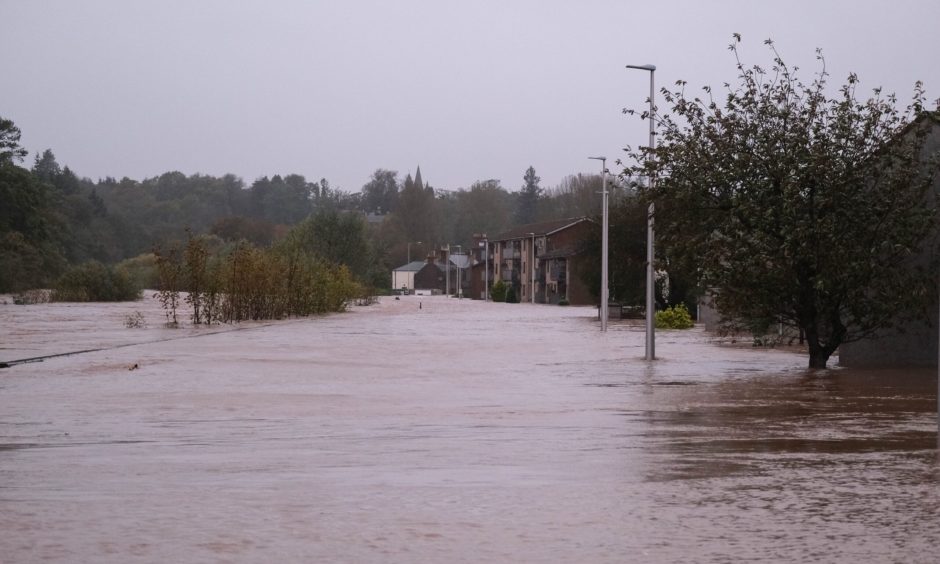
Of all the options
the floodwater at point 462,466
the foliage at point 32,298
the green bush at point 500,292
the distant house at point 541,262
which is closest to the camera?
the floodwater at point 462,466

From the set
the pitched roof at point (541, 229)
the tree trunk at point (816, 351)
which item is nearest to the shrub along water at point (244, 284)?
the tree trunk at point (816, 351)

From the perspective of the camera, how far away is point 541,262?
133250mm

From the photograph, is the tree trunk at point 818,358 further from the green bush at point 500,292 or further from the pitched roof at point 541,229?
the green bush at point 500,292

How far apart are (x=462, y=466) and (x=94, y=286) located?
77017 mm

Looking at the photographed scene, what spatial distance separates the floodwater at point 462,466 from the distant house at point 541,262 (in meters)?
93.7

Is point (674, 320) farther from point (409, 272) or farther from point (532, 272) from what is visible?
point (409, 272)

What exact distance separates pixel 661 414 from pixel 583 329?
109 feet

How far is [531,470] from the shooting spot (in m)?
10.1

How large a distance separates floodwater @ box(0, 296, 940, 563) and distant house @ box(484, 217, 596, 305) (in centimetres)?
9373

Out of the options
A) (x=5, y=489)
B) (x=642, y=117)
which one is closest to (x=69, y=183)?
(x=642, y=117)

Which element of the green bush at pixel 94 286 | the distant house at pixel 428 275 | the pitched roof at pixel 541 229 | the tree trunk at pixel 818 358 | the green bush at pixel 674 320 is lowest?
the tree trunk at pixel 818 358

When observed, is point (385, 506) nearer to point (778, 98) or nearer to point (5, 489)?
point (5, 489)

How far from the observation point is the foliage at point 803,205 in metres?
22.8

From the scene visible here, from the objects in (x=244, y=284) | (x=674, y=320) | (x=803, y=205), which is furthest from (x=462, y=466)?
(x=674, y=320)
